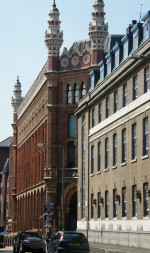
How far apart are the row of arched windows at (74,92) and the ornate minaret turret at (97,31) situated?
3725 millimetres

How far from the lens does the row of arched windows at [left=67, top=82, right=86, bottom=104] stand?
274ft

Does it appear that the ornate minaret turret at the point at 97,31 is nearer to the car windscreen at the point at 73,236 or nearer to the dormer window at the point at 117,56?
the dormer window at the point at 117,56

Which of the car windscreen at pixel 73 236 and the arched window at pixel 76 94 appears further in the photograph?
the arched window at pixel 76 94

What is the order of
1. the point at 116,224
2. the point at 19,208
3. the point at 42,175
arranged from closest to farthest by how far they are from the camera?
the point at 116,224 < the point at 42,175 < the point at 19,208

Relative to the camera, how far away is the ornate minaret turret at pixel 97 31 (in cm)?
8156

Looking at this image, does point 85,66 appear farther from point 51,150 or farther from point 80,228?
point 80,228

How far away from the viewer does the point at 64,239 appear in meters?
38.7

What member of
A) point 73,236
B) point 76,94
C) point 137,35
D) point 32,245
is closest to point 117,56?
point 137,35

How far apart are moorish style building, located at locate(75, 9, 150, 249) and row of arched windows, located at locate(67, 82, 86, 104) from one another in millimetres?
21203

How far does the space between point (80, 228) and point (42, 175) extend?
30.2 meters

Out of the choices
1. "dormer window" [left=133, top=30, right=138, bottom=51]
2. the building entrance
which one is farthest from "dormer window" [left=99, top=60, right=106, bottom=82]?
the building entrance

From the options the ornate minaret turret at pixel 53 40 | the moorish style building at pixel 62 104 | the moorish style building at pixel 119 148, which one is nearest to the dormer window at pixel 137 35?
the moorish style building at pixel 119 148

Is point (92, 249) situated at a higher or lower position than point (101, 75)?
lower

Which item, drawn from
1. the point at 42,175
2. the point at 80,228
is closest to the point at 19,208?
the point at 42,175
